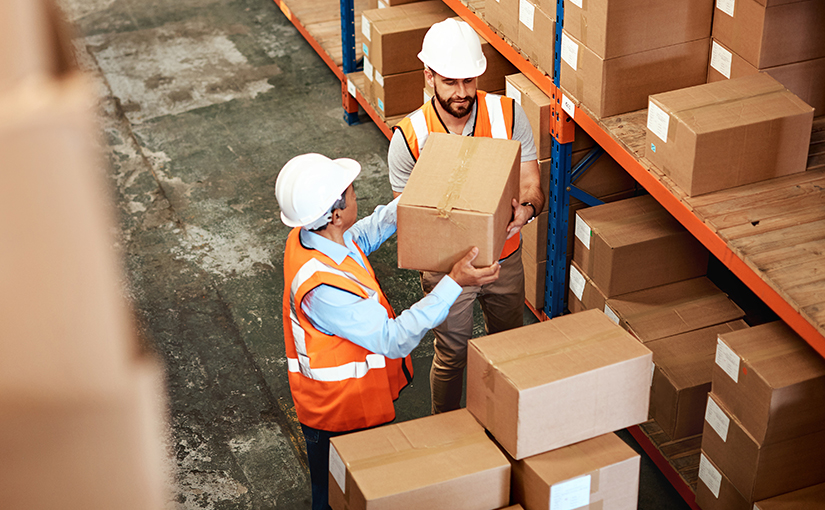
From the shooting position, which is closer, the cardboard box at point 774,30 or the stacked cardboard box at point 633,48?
the cardboard box at point 774,30

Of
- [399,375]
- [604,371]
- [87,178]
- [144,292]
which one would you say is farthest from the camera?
[87,178]

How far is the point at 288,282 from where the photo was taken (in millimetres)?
2982

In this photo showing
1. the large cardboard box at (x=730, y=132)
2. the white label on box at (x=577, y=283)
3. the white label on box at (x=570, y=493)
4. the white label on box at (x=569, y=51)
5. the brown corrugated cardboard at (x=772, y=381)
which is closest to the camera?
the white label on box at (x=570, y=493)

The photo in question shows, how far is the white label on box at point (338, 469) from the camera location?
2.69m

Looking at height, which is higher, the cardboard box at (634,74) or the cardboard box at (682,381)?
the cardboard box at (634,74)

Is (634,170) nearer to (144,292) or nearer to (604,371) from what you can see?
(604,371)

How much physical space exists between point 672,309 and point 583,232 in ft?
1.95

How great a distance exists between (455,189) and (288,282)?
69 centimetres

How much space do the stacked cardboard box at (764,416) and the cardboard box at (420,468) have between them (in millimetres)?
1031

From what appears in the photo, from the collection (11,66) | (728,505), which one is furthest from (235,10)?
(728,505)

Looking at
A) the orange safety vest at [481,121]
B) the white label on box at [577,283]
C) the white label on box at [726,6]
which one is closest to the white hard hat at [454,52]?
the orange safety vest at [481,121]

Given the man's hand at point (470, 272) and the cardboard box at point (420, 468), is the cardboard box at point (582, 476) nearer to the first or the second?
the cardboard box at point (420, 468)

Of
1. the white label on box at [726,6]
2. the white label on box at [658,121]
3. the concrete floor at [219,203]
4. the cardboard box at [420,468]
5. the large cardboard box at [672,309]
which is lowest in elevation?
the concrete floor at [219,203]

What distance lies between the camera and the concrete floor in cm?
429
